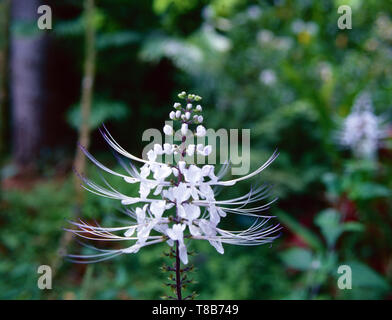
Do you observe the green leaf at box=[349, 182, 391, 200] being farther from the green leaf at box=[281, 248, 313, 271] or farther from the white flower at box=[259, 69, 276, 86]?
the white flower at box=[259, 69, 276, 86]

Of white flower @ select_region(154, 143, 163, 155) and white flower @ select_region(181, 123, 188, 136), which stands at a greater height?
white flower @ select_region(181, 123, 188, 136)

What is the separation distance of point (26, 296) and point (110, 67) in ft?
12.8

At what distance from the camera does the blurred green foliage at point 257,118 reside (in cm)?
278

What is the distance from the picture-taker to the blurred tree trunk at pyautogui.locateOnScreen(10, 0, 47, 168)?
16.8 ft

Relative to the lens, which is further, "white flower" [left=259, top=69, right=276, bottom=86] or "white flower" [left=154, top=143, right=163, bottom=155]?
"white flower" [left=259, top=69, right=276, bottom=86]

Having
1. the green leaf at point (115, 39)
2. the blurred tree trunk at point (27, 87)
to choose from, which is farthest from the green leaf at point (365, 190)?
the blurred tree trunk at point (27, 87)

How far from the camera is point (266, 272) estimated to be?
326 cm

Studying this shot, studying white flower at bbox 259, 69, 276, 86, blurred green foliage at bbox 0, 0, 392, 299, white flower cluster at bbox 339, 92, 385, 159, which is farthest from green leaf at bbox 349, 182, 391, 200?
white flower at bbox 259, 69, 276, 86

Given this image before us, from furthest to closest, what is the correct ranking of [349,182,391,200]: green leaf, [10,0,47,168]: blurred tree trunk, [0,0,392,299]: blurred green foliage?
[10,0,47,168]: blurred tree trunk → [0,0,392,299]: blurred green foliage → [349,182,391,200]: green leaf

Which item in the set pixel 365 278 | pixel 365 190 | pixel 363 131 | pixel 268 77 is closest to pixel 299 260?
pixel 365 278

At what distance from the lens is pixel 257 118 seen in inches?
187

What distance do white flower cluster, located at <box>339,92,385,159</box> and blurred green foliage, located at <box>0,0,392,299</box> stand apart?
14cm
